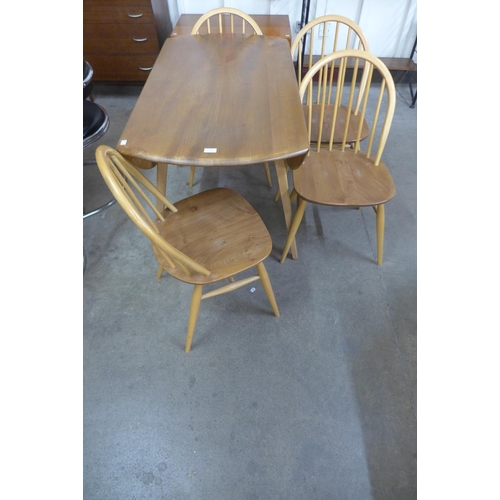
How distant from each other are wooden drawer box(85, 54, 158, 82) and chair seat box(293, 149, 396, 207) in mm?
1855

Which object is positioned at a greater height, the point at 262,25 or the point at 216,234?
the point at 262,25

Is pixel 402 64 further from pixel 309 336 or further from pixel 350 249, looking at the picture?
pixel 309 336

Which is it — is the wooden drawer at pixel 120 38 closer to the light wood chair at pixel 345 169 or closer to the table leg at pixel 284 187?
the light wood chair at pixel 345 169

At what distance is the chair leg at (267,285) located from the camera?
4.18ft

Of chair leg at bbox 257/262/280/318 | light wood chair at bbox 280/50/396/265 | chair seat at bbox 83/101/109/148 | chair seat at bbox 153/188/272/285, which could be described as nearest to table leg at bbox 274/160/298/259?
light wood chair at bbox 280/50/396/265

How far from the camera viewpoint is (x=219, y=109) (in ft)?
4.15

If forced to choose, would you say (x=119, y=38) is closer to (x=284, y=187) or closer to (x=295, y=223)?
(x=284, y=187)

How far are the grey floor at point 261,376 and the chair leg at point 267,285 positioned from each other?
0.07m

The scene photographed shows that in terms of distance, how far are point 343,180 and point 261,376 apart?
898 mm

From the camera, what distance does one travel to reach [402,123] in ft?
8.66

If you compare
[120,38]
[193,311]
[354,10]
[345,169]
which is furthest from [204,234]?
[354,10]

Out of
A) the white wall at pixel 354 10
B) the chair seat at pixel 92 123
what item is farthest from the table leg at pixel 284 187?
the white wall at pixel 354 10

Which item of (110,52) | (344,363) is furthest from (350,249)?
(110,52)

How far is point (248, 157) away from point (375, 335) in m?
0.96
